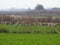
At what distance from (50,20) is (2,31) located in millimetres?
20218

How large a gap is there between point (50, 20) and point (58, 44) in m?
26.8

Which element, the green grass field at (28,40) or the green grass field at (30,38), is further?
the green grass field at (30,38)

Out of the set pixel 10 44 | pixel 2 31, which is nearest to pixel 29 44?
pixel 10 44

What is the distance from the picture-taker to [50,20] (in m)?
40.8

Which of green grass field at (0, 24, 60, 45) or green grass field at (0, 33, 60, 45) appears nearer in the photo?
green grass field at (0, 33, 60, 45)

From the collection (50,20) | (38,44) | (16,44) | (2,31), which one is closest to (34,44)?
(38,44)

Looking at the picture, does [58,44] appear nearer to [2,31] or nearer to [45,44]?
[45,44]

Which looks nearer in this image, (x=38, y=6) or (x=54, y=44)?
(x=54, y=44)

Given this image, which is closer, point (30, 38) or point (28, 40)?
point (28, 40)

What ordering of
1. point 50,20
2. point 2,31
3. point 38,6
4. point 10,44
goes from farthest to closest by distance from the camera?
point 38,6 < point 50,20 < point 2,31 < point 10,44

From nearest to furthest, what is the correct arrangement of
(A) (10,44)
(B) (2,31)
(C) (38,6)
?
(A) (10,44), (B) (2,31), (C) (38,6)

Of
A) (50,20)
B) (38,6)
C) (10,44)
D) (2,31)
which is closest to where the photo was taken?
(10,44)

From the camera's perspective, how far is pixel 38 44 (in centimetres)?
1433

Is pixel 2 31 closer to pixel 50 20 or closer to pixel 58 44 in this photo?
pixel 58 44
